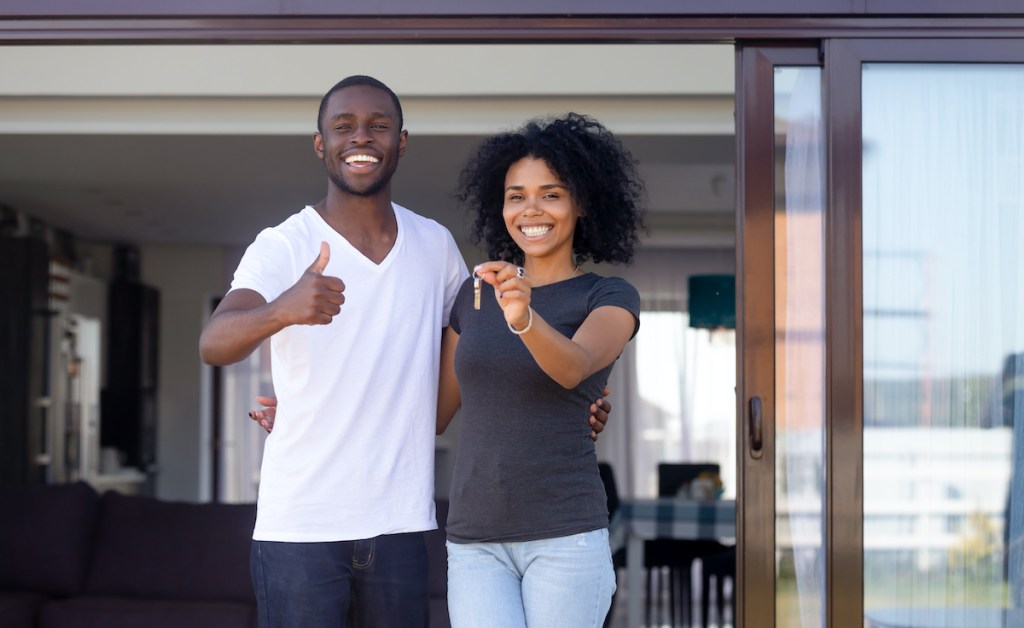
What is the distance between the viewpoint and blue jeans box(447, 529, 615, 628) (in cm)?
208

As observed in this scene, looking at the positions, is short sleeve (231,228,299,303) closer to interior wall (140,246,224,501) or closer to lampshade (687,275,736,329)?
lampshade (687,275,736,329)

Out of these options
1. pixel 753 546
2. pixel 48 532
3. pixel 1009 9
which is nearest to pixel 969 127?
pixel 1009 9

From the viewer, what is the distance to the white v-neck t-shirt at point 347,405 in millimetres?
2250

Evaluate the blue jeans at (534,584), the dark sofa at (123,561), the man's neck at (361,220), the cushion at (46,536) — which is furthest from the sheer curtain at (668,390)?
the blue jeans at (534,584)

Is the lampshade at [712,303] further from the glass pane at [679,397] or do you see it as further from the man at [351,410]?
the man at [351,410]

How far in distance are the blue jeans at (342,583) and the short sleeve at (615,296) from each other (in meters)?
0.60

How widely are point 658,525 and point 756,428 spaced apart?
142 inches

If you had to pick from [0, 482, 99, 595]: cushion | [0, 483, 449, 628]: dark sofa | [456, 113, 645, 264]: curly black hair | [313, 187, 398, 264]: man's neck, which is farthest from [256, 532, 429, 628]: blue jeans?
[0, 482, 99, 595]: cushion

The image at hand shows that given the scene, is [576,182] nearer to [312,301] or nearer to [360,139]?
[360,139]

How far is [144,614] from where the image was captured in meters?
4.48

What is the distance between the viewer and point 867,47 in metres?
2.65

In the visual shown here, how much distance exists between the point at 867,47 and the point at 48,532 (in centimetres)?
391

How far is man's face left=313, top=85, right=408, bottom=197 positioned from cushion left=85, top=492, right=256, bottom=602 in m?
2.76

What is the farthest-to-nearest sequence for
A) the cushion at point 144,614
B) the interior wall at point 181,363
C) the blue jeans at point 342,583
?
the interior wall at point 181,363, the cushion at point 144,614, the blue jeans at point 342,583
